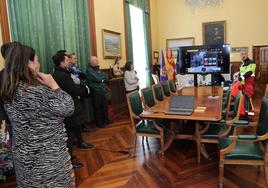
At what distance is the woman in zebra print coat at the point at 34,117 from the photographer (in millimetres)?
1369

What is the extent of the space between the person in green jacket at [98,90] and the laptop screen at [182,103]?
2060 mm

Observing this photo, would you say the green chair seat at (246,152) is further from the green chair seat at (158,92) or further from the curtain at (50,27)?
the curtain at (50,27)

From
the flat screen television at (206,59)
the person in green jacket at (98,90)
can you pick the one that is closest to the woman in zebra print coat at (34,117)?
the person in green jacket at (98,90)

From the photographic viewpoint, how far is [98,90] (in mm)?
4656

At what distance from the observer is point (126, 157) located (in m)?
3.24

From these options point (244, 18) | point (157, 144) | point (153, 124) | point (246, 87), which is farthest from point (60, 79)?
point (244, 18)

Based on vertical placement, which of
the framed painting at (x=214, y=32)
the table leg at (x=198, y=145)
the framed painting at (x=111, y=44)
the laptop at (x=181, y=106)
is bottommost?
the table leg at (x=198, y=145)

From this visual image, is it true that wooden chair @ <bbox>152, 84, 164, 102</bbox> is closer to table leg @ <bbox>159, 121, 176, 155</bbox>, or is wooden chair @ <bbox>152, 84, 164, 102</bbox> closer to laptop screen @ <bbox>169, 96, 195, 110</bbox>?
table leg @ <bbox>159, 121, 176, 155</bbox>

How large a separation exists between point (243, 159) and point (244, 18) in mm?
6895

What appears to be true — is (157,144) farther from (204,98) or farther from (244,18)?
(244,18)

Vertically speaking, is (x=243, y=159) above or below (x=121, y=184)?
above

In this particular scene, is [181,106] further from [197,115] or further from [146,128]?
[146,128]

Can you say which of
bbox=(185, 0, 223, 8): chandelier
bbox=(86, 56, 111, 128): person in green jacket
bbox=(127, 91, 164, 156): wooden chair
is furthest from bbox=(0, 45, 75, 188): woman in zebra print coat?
bbox=(185, 0, 223, 8): chandelier

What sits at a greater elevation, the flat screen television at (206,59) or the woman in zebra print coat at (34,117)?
the flat screen television at (206,59)
